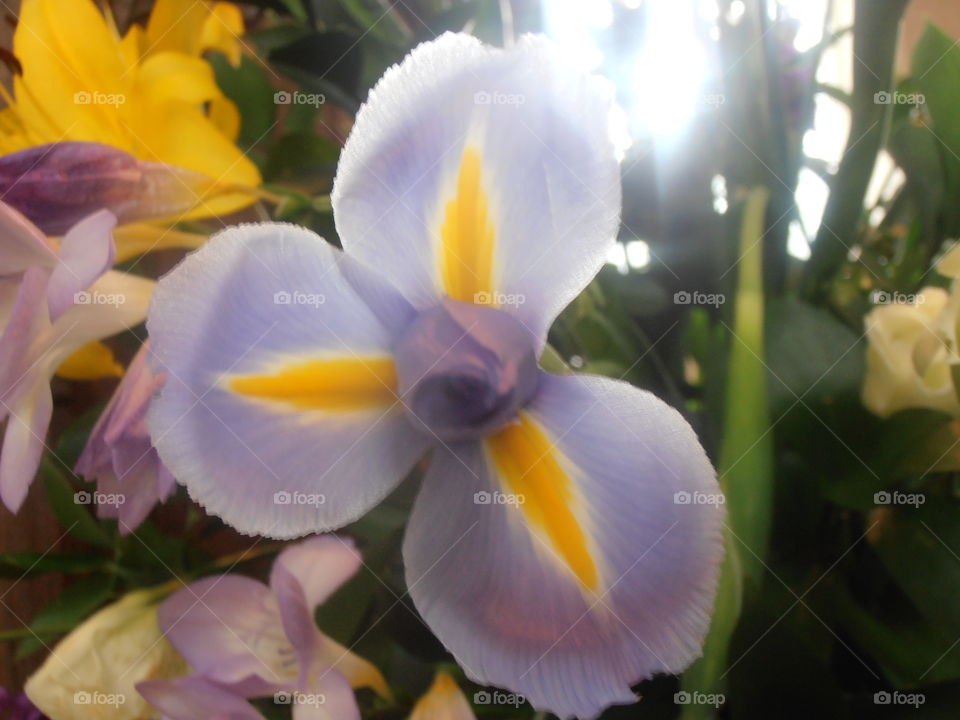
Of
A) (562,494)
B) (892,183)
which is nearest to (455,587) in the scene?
(562,494)

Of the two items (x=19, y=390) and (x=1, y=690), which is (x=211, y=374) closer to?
(x=19, y=390)

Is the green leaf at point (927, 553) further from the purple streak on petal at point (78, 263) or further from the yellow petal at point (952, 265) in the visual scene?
the purple streak on petal at point (78, 263)

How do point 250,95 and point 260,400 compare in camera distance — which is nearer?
point 260,400

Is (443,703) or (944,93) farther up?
(944,93)

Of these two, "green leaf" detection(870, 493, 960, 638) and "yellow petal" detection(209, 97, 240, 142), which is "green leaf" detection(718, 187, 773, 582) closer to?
"green leaf" detection(870, 493, 960, 638)

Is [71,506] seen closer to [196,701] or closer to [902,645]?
[196,701]

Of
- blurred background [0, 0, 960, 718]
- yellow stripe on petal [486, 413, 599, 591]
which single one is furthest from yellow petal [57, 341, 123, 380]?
yellow stripe on petal [486, 413, 599, 591]

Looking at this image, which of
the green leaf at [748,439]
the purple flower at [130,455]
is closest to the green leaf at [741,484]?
the green leaf at [748,439]

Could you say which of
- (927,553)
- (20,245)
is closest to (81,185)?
(20,245)
